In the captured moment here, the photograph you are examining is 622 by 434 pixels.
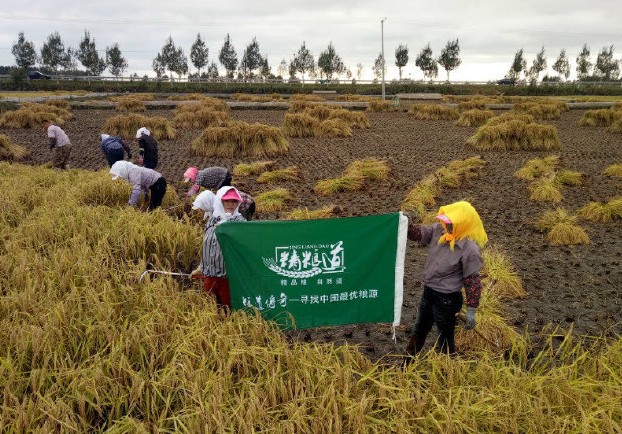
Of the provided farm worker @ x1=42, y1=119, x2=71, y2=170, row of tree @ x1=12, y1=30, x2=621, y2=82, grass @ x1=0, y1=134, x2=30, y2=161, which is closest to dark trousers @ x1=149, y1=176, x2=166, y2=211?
farm worker @ x1=42, y1=119, x2=71, y2=170

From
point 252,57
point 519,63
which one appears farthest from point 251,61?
point 519,63

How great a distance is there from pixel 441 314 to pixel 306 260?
1.21m

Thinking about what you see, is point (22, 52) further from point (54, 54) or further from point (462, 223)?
point (462, 223)

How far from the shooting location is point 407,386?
10.2ft

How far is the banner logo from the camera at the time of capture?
13.5 ft

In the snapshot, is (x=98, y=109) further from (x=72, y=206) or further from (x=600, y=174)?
(x=600, y=174)

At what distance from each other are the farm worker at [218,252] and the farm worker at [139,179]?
2.84 meters

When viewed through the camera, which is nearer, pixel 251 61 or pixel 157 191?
pixel 157 191

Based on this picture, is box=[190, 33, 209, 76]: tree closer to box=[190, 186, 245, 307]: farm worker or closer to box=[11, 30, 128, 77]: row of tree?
box=[11, 30, 128, 77]: row of tree

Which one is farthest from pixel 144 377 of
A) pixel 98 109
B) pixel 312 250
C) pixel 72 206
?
pixel 98 109

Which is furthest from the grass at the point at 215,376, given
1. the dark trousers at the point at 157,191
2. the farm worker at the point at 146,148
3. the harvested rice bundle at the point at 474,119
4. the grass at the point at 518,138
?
the harvested rice bundle at the point at 474,119

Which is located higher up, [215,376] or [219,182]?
[219,182]

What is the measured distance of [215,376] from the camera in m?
3.12

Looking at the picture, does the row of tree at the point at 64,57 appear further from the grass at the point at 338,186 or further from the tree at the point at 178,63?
the grass at the point at 338,186
